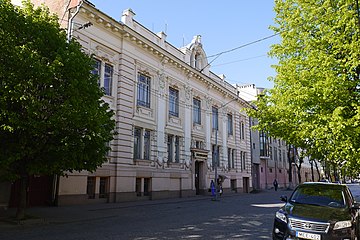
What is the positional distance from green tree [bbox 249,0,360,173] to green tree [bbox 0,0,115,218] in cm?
768

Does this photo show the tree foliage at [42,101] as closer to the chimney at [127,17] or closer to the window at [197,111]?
the chimney at [127,17]

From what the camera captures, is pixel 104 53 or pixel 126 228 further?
pixel 104 53

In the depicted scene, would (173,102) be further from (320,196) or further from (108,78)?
(320,196)

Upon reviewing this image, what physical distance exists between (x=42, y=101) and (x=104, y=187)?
9.39m

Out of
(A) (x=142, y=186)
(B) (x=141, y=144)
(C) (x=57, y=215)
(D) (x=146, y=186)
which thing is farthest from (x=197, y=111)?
(C) (x=57, y=215)

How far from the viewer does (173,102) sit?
27.1m

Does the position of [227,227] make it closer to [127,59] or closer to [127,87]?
[127,87]

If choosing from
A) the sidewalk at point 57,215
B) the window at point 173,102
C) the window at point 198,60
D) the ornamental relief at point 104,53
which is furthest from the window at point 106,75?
the window at point 198,60

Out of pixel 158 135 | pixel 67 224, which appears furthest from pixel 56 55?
pixel 158 135

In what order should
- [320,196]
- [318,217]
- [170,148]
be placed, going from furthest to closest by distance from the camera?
[170,148] < [320,196] < [318,217]

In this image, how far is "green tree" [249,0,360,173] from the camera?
11617 mm

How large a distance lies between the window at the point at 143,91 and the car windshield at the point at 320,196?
15.5 metres

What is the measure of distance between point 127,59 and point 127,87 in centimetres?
203

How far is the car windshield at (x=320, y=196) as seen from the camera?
319 inches
